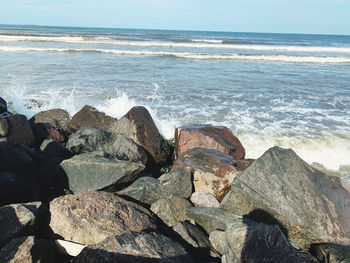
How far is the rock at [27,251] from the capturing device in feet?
8.88

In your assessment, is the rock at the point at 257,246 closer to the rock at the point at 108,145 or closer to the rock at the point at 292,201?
the rock at the point at 292,201

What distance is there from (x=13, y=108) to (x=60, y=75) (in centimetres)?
617

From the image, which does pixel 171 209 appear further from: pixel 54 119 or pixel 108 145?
pixel 54 119

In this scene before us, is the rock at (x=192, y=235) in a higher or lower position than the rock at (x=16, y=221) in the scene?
lower

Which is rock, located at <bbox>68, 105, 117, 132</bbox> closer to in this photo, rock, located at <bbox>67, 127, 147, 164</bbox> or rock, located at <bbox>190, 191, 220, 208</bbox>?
rock, located at <bbox>67, 127, 147, 164</bbox>

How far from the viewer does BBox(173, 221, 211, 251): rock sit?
133 inches

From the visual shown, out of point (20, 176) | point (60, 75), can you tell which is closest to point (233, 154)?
point (20, 176)

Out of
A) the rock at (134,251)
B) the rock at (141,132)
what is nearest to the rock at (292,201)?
the rock at (134,251)

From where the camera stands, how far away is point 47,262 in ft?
9.41

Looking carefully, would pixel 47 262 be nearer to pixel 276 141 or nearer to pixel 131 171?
pixel 131 171

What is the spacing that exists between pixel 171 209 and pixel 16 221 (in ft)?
5.55

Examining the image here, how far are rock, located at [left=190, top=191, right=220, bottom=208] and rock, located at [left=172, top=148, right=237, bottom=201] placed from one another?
0.26 meters

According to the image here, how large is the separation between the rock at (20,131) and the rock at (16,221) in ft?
8.30

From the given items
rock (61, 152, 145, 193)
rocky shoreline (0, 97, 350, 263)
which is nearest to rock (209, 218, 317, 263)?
rocky shoreline (0, 97, 350, 263)
